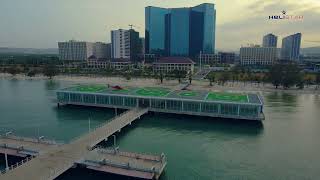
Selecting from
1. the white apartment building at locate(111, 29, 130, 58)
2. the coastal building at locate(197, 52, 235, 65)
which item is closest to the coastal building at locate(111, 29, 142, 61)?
the white apartment building at locate(111, 29, 130, 58)

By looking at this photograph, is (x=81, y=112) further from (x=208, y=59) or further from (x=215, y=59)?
(x=215, y=59)

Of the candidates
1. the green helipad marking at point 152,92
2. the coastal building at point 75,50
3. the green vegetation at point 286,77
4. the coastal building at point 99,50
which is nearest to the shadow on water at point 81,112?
the green helipad marking at point 152,92

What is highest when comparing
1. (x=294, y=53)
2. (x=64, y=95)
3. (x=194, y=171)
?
(x=294, y=53)

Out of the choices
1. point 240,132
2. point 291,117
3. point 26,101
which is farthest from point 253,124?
point 26,101

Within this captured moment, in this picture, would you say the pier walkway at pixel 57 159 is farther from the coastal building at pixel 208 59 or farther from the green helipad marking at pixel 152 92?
the coastal building at pixel 208 59

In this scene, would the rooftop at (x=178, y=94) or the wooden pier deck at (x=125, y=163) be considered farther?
the rooftop at (x=178, y=94)

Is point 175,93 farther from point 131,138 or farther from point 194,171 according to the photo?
point 194,171

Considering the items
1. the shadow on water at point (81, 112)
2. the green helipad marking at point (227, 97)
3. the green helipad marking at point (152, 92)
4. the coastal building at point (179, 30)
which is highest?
the coastal building at point (179, 30)
